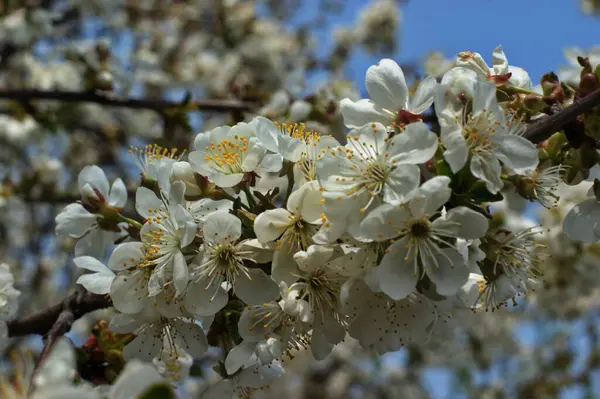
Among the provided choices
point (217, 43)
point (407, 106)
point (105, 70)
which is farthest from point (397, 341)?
point (217, 43)

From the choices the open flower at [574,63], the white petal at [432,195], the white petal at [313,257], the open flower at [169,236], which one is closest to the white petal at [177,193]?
the open flower at [169,236]

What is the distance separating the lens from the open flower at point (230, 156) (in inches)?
53.7

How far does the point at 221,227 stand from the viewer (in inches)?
49.8

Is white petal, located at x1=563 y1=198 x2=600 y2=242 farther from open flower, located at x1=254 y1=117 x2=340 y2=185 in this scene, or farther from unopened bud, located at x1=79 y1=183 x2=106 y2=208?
unopened bud, located at x1=79 y1=183 x2=106 y2=208

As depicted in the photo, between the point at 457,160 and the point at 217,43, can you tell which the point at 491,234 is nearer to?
the point at 457,160

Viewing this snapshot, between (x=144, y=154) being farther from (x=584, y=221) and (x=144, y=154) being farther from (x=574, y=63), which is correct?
(x=574, y=63)

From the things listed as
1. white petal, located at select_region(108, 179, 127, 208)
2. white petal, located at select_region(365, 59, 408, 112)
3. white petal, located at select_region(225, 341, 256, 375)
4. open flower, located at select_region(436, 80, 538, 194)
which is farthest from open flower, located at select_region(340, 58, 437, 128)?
white petal, located at select_region(108, 179, 127, 208)

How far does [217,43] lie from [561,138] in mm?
4999

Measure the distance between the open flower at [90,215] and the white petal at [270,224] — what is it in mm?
568

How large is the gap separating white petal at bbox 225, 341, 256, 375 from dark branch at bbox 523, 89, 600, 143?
794 millimetres

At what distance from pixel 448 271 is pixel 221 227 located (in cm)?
48

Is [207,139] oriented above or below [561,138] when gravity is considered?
below

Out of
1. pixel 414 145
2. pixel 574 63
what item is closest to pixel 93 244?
pixel 414 145

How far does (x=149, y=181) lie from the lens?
4.91 ft
